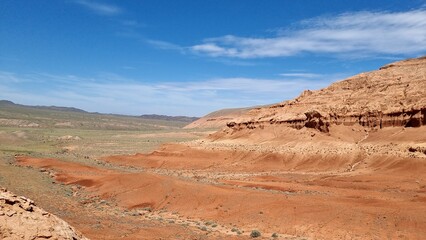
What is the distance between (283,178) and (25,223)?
27937 millimetres

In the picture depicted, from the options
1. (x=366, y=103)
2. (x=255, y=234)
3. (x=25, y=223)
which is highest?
(x=366, y=103)

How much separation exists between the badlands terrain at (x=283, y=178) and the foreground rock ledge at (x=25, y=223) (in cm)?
497

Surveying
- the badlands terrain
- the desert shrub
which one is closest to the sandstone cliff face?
the badlands terrain

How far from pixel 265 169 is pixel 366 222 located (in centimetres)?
2479

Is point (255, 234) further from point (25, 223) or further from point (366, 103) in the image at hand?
point (366, 103)

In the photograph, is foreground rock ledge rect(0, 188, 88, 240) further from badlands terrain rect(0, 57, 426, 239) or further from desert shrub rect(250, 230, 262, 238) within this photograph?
desert shrub rect(250, 230, 262, 238)

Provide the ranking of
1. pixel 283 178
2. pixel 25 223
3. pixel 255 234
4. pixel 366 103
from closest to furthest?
pixel 25 223, pixel 255 234, pixel 283 178, pixel 366 103

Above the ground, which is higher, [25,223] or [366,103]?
[366,103]

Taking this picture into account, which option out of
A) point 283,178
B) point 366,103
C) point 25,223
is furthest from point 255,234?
point 366,103

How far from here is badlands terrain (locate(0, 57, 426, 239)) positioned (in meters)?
17.0

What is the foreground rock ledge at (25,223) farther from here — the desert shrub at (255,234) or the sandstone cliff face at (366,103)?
the sandstone cliff face at (366,103)

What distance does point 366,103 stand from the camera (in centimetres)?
4766

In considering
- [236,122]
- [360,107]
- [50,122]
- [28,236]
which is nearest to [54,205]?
[28,236]

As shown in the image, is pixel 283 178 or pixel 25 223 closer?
pixel 25 223
